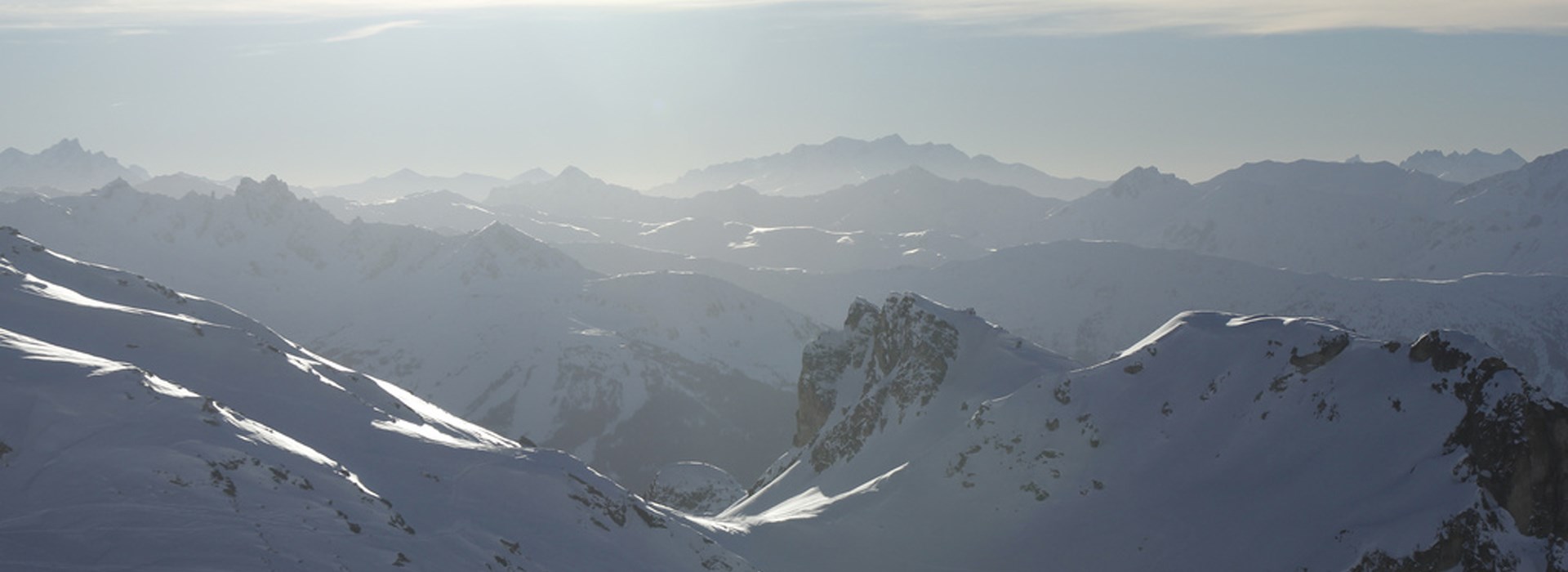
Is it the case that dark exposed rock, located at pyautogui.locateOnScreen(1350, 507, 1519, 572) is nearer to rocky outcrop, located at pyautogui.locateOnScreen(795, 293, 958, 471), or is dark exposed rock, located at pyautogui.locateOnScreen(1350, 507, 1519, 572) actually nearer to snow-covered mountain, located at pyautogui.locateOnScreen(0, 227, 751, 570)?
snow-covered mountain, located at pyautogui.locateOnScreen(0, 227, 751, 570)

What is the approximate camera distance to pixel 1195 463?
89250mm

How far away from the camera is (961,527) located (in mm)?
96000

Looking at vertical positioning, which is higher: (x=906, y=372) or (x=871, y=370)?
(x=906, y=372)

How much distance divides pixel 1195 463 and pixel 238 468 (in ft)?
223

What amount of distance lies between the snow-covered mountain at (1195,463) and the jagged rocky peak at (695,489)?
86.8 ft

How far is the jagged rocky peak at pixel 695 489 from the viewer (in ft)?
503

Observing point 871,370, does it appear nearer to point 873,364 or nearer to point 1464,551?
point 873,364

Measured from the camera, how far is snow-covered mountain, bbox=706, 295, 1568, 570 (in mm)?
69000

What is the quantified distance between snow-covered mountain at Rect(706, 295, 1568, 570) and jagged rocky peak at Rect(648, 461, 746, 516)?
2645cm

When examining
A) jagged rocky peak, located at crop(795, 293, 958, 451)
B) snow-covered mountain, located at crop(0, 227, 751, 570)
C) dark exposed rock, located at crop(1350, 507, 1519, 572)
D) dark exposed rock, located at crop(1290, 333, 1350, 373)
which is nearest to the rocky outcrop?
jagged rocky peak, located at crop(795, 293, 958, 451)

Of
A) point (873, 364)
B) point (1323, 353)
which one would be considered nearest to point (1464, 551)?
point (1323, 353)

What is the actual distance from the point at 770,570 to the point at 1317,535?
1554 inches

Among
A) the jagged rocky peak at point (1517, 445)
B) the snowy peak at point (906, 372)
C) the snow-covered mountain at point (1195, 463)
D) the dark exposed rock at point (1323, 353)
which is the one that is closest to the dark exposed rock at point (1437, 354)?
the snow-covered mountain at point (1195, 463)

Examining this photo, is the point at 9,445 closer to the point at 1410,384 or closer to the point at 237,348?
the point at 237,348
